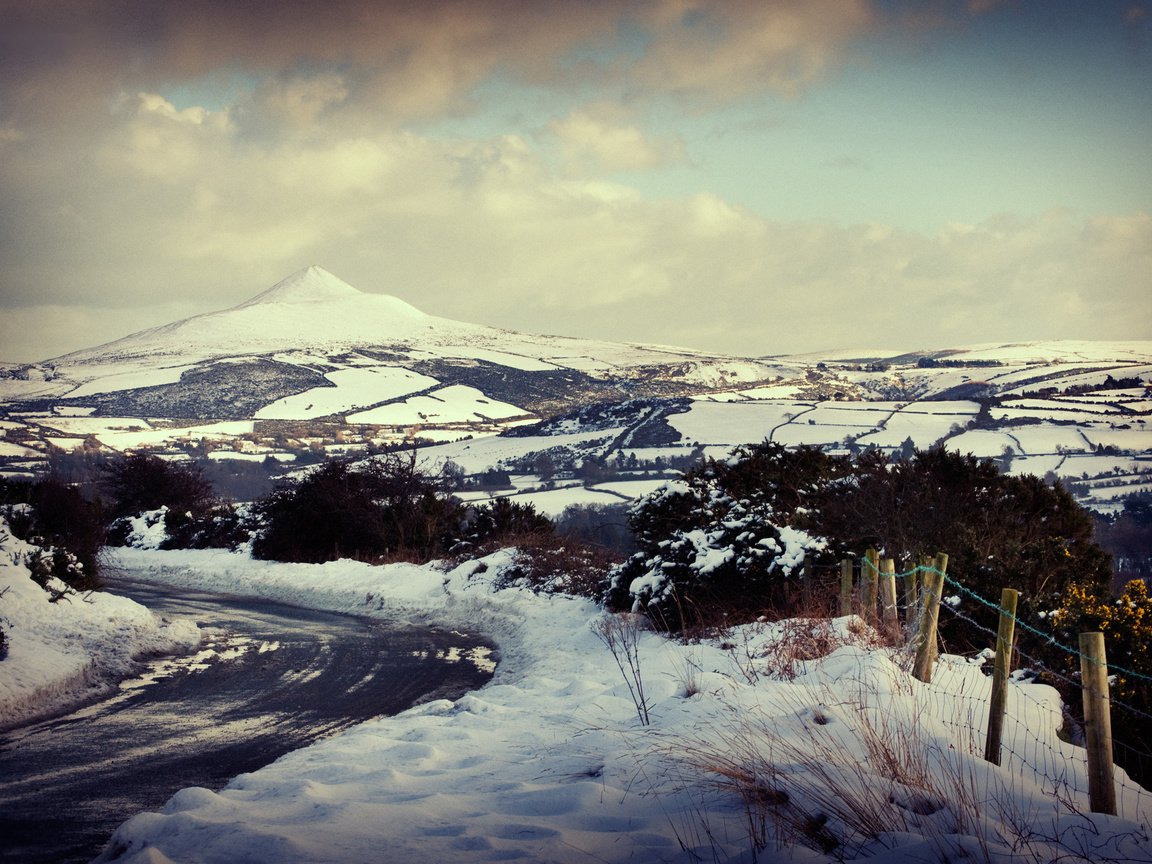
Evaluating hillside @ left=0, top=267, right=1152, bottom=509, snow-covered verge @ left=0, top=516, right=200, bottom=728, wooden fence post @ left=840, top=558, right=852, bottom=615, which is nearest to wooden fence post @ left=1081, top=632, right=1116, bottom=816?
wooden fence post @ left=840, top=558, right=852, bottom=615

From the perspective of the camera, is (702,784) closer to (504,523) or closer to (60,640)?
(60,640)

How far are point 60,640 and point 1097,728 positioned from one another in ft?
45.2

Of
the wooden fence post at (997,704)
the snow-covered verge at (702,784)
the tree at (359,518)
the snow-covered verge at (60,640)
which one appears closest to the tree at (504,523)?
the tree at (359,518)

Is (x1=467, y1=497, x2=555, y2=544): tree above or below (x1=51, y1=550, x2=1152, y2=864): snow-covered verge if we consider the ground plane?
above

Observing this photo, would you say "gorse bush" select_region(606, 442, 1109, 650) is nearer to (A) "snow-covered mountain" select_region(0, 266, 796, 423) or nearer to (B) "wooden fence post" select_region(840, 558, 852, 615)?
(B) "wooden fence post" select_region(840, 558, 852, 615)

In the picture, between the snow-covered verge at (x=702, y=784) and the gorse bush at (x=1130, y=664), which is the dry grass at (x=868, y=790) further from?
the gorse bush at (x=1130, y=664)

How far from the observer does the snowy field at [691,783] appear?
469 centimetres

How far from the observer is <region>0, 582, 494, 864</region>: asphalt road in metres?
6.89

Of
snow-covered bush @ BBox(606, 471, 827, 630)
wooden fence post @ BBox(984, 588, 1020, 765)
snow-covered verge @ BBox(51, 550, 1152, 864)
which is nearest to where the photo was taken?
snow-covered verge @ BBox(51, 550, 1152, 864)

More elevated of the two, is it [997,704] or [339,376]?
[339,376]

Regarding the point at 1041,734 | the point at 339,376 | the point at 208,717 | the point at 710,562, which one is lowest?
the point at 208,717

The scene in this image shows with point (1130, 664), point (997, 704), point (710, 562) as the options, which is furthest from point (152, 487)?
point (997, 704)

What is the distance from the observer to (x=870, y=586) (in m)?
11.2

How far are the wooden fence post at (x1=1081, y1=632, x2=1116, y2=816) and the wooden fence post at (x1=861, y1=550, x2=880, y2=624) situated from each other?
17.6 feet
